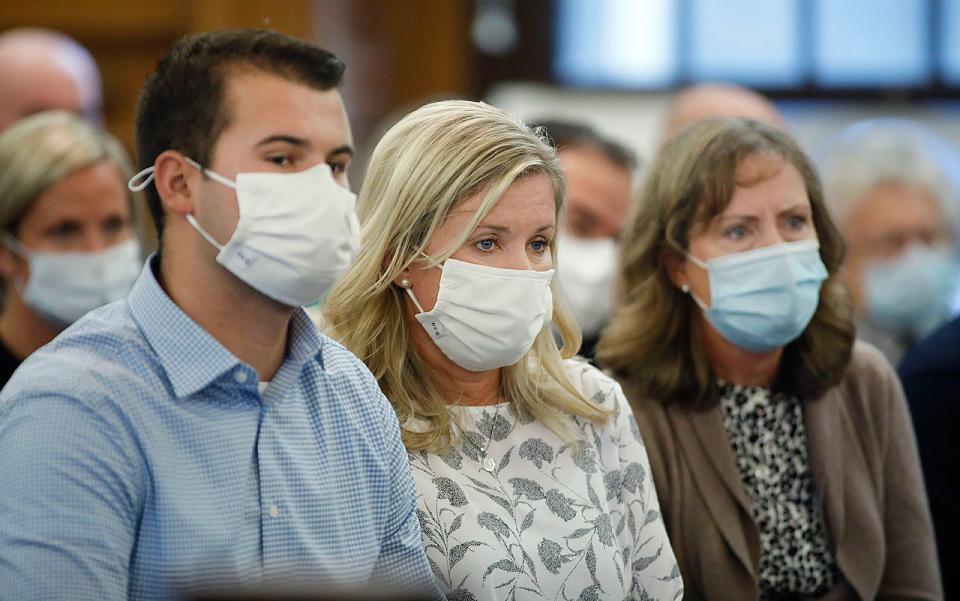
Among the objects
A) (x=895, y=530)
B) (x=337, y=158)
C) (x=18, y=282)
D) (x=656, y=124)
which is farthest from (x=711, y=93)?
(x=337, y=158)

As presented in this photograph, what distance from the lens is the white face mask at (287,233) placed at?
6.25 feet

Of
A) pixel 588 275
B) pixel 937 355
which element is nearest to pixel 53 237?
pixel 588 275

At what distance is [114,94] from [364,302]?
408cm

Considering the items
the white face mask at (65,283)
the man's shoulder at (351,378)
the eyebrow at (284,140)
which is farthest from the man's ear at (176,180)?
the white face mask at (65,283)

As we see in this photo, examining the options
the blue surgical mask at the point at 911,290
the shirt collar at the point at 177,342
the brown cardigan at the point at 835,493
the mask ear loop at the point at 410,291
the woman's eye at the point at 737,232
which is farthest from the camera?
the blue surgical mask at the point at 911,290

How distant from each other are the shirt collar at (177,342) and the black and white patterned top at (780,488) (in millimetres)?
1314

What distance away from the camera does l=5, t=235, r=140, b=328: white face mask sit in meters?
3.22

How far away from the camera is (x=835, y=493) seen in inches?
110

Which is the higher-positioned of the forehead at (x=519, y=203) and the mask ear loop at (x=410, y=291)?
the forehead at (x=519, y=203)

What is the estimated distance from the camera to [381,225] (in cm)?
235

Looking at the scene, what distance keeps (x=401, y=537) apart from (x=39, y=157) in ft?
5.53

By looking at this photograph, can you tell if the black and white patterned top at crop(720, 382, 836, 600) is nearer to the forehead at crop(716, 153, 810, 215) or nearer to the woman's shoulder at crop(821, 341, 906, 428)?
the woman's shoulder at crop(821, 341, 906, 428)

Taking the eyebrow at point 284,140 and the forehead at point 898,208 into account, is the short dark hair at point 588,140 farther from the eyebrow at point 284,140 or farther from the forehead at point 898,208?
the eyebrow at point 284,140

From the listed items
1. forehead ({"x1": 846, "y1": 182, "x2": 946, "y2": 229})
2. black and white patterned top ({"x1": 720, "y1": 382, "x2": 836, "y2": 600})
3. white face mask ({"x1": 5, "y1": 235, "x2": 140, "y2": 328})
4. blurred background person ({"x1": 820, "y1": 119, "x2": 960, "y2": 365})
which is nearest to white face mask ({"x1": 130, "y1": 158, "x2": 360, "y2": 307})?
black and white patterned top ({"x1": 720, "y1": 382, "x2": 836, "y2": 600})
